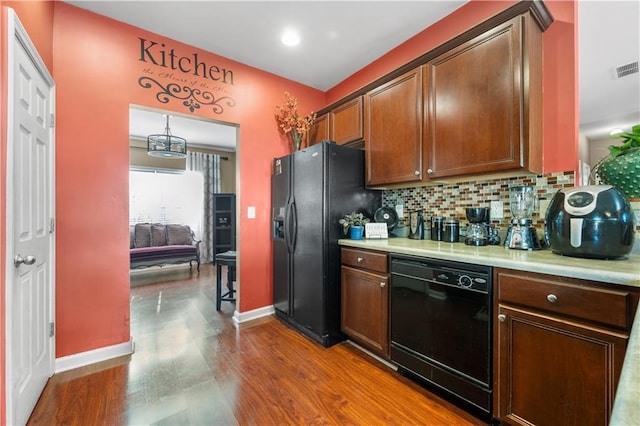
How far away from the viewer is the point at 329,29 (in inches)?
96.0

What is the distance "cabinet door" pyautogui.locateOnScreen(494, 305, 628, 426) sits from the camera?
112cm

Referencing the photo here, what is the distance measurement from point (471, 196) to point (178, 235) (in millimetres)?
5450

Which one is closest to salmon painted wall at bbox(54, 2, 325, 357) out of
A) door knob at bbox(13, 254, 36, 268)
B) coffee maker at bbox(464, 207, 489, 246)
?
door knob at bbox(13, 254, 36, 268)

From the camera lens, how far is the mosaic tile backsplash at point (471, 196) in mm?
1796

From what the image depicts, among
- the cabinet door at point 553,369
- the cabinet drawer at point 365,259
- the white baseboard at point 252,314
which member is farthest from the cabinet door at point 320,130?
the cabinet door at point 553,369

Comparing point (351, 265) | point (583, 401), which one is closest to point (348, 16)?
point (351, 265)

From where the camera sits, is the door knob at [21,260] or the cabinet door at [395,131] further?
the cabinet door at [395,131]

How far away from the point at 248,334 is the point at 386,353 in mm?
1317

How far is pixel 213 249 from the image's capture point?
629cm

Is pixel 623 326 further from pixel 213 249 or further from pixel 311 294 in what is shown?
pixel 213 249

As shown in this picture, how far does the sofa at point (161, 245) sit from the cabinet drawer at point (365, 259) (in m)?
4.11

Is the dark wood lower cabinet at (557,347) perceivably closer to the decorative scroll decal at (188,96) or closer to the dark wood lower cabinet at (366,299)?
the dark wood lower cabinet at (366,299)

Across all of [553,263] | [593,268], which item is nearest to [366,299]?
[553,263]

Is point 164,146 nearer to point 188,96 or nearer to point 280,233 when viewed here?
point 188,96
